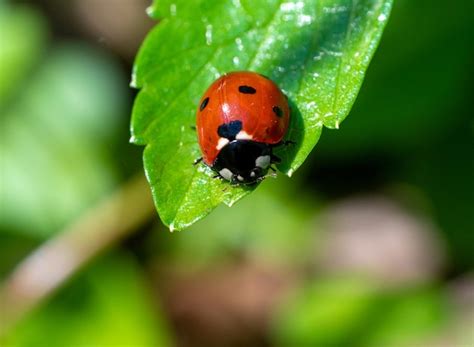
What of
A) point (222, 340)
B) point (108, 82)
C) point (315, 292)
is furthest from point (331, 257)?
point (108, 82)

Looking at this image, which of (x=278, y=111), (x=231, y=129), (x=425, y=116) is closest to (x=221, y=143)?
(x=231, y=129)

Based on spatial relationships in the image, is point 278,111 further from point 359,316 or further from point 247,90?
point 359,316

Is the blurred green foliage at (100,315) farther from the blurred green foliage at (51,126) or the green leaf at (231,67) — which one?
the green leaf at (231,67)

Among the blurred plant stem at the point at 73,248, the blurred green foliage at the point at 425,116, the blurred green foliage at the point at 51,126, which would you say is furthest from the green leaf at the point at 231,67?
the blurred green foliage at the point at 51,126

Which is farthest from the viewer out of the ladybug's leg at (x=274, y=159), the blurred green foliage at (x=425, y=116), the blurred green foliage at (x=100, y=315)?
the blurred green foliage at (x=100, y=315)

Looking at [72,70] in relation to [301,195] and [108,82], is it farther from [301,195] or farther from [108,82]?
[301,195]

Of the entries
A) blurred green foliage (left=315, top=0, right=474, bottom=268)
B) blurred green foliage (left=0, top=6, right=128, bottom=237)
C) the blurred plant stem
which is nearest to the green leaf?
blurred green foliage (left=315, top=0, right=474, bottom=268)
